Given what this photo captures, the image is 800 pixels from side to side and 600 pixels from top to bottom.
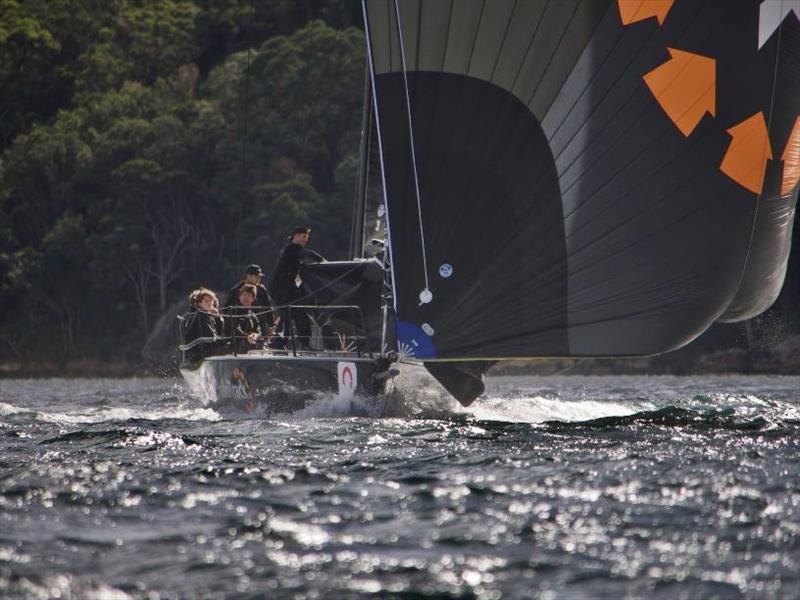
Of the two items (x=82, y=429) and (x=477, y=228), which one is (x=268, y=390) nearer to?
(x=82, y=429)

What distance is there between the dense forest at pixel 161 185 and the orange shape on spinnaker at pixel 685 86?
118 feet

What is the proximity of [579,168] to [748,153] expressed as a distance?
1.67 m

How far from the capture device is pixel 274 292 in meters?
15.6

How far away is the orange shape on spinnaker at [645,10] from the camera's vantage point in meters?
12.4

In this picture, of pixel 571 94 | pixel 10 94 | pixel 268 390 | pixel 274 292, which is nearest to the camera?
pixel 571 94

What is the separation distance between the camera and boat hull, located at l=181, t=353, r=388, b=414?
13562mm

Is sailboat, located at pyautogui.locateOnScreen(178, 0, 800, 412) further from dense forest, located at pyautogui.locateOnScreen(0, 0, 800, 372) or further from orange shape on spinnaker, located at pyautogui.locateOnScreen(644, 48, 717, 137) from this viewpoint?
dense forest, located at pyautogui.locateOnScreen(0, 0, 800, 372)

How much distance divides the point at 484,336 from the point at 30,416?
20.8 ft

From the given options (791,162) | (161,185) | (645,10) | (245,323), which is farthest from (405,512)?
(161,185)

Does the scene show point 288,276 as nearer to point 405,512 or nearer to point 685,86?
point 685,86

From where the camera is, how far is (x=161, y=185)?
5256cm

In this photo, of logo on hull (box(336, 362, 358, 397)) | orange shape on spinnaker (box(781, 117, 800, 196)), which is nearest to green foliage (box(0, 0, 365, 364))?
logo on hull (box(336, 362, 358, 397))

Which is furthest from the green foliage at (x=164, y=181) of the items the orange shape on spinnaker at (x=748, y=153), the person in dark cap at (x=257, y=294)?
the orange shape on spinnaker at (x=748, y=153)

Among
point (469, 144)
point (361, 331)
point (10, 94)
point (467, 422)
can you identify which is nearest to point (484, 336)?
point (467, 422)
